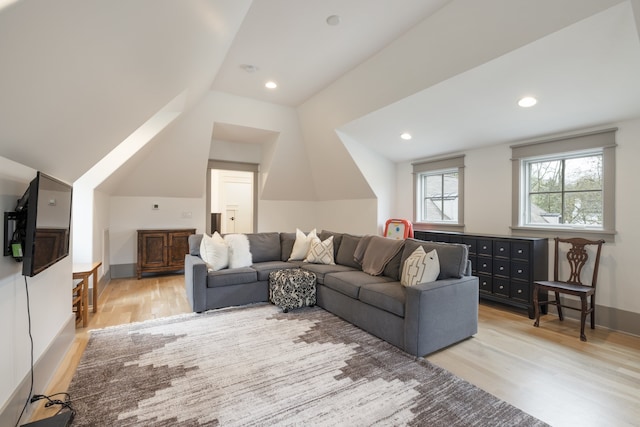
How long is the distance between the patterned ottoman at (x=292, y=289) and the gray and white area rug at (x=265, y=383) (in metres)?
0.55

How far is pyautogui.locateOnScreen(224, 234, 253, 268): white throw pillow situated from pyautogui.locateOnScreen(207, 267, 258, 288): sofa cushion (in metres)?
0.11

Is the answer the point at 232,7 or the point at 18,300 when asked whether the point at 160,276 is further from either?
the point at 232,7

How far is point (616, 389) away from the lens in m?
2.12

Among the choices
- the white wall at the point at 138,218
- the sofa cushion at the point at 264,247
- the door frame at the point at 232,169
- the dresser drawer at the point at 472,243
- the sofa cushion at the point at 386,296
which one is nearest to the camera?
the sofa cushion at the point at 386,296

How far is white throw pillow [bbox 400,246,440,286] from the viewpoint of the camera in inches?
110

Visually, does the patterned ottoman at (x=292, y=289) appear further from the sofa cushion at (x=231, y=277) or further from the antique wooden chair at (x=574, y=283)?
the antique wooden chair at (x=574, y=283)

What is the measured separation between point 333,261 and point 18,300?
10.4ft

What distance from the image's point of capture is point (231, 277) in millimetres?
3666

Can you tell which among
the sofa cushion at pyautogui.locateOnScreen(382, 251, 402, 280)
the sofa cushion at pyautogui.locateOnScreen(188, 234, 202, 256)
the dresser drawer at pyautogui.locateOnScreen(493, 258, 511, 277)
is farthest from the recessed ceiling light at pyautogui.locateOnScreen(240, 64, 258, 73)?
the dresser drawer at pyautogui.locateOnScreen(493, 258, 511, 277)

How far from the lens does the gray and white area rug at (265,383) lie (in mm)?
1798

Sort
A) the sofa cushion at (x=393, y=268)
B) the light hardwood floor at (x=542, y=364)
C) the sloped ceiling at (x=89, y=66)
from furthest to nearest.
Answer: the sofa cushion at (x=393, y=268)
the light hardwood floor at (x=542, y=364)
the sloped ceiling at (x=89, y=66)

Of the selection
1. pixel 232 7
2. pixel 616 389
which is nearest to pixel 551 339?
pixel 616 389

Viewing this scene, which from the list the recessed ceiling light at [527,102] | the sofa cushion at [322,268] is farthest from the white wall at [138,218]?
the recessed ceiling light at [527,102]

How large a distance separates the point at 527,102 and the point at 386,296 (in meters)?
2.51
